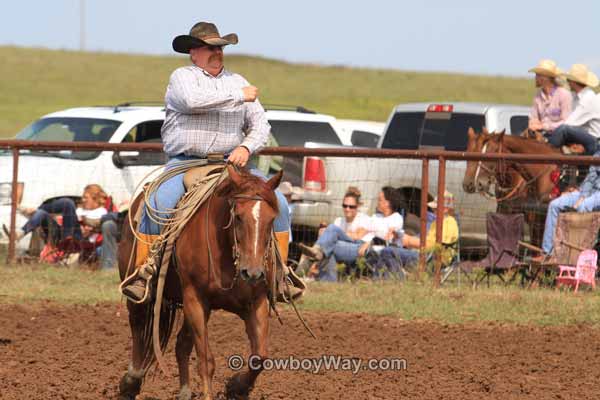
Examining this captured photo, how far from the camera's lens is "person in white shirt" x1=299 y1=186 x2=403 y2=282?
12.8 metres

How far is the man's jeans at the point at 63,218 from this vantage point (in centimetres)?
1337

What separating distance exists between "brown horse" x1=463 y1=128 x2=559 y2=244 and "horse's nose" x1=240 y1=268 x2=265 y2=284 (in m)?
6.90

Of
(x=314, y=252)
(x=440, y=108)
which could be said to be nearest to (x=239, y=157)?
(x=314, y=252)

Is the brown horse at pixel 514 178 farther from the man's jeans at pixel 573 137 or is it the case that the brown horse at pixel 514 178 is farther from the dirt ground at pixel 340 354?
the dirt ground at pixel 340 354

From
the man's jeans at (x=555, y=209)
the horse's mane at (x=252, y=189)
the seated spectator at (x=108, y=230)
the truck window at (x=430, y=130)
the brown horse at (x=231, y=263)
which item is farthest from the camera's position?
the truck window at (x=430, y=130)

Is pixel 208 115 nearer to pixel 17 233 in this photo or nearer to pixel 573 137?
pixel 17 233

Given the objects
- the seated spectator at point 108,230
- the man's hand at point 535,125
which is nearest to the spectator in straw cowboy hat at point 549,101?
the man's hand at point 535,125

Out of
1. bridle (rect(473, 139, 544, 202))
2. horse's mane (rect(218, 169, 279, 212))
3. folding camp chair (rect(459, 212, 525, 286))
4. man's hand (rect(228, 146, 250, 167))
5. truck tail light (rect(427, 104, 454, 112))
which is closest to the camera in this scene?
horse's mane (rect(218, 169, 279, 212))

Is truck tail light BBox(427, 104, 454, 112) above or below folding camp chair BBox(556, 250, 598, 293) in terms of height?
above

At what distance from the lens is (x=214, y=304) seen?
6984 millimetres

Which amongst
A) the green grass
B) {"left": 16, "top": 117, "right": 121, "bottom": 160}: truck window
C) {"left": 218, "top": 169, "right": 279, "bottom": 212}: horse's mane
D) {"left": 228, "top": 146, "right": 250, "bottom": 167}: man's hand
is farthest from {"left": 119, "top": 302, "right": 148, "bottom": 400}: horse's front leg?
{"left": 16, "top": 117, "right": 121, "bottom": 160}: truck window

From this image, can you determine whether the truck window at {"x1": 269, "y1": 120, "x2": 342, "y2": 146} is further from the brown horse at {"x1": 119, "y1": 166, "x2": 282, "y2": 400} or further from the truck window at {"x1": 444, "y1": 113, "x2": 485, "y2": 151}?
the brown horse at {"x1": 119, "y1": 166, "x2": 282, "y2": 400}

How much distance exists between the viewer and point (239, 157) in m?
7.18

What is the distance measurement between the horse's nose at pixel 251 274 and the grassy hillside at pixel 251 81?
1459 inches
